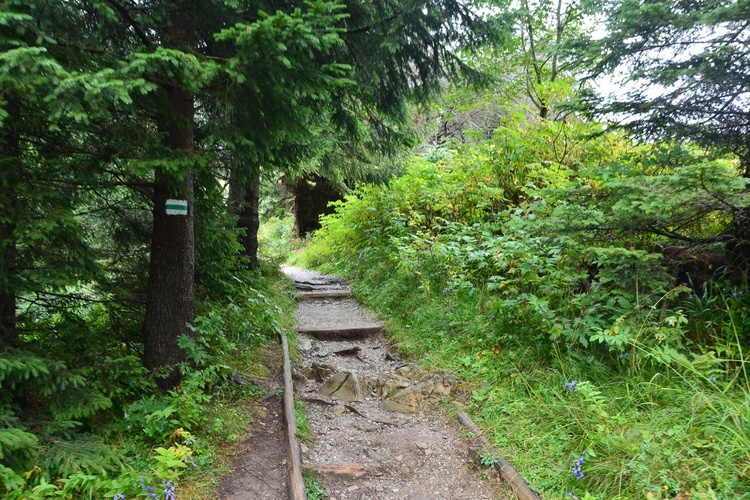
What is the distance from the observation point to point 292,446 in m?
4.36

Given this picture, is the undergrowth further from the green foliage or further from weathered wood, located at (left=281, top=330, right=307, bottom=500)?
the green foliage

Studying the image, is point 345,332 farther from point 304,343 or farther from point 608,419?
point 608,419

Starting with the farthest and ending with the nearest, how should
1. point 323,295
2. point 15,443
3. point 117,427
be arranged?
point 323,295 < point 117,427 < point 15,443

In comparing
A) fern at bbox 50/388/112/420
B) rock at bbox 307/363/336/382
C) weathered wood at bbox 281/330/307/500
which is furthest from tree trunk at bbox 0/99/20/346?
rock at bbox 307/363/336/382

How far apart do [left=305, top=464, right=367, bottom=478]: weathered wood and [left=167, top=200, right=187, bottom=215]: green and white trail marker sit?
2858 millimetres

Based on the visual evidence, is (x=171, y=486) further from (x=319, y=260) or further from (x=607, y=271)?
(x=319, y=260)

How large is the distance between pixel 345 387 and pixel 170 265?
9.39 feet

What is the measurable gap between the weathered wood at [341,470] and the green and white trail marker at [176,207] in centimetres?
286

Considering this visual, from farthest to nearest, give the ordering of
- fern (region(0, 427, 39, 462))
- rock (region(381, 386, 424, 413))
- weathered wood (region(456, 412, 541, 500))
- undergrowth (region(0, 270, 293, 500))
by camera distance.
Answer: rock (region(381, 386, 424, 413)) → weathered wood (region(456, 412, 541, 500)) → undergrowth (region(0, 270, 293, 500)) → fern (region(0, 427, 39, 462))

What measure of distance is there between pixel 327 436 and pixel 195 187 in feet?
11.1

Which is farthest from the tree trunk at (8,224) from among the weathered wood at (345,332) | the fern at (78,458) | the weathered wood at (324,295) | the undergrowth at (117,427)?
the weathered wood at (324,295)

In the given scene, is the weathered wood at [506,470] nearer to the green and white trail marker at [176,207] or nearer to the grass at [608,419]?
the grass at [608,419]

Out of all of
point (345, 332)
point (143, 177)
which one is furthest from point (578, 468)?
point (345, 332)

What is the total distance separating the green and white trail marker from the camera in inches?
180
